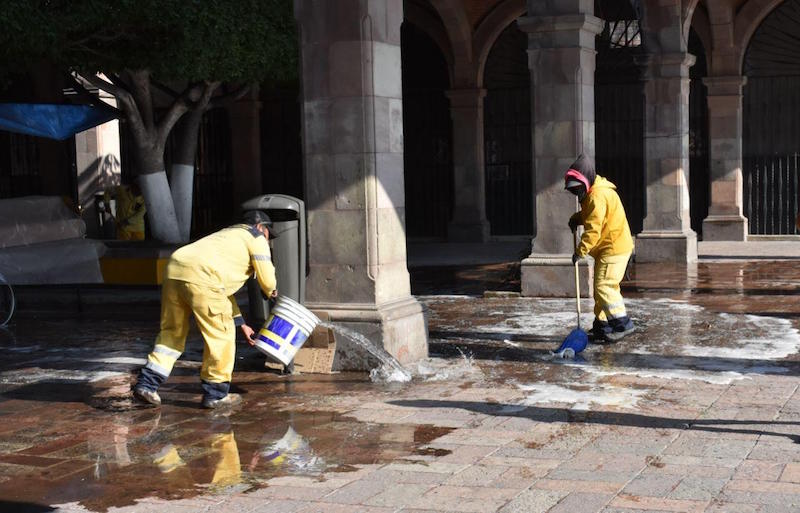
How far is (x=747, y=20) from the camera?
21.8 meters

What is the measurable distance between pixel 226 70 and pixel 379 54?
6.14 m

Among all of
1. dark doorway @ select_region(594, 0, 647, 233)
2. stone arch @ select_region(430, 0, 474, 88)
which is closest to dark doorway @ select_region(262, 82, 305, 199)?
stone arch @ select_region(430, 0, 474, 88)

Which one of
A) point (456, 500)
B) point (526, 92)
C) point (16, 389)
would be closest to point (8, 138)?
point (526, 92)

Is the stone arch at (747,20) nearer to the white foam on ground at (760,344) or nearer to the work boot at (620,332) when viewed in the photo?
the white foam on ground at (760,344)

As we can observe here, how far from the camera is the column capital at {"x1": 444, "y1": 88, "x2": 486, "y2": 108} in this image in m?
23.0

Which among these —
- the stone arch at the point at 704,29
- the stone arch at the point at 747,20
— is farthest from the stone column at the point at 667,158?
the stone arch at the point at 747,20

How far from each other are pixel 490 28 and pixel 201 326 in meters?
17.0

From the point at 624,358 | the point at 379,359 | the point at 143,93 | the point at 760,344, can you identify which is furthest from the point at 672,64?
the point at 379,359

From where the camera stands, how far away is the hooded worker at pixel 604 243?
378 inches

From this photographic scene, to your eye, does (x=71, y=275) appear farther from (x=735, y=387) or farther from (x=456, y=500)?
(x=456, y=500)

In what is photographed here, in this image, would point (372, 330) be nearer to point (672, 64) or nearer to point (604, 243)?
point (604, 243)

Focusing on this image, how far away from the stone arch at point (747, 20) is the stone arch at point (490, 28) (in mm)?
4179

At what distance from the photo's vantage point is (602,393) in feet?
24.3

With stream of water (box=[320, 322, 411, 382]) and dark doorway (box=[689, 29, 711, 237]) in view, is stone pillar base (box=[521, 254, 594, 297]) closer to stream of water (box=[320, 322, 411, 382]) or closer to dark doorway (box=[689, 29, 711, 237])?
stream of water (box=[320, 322, 411, 382])
